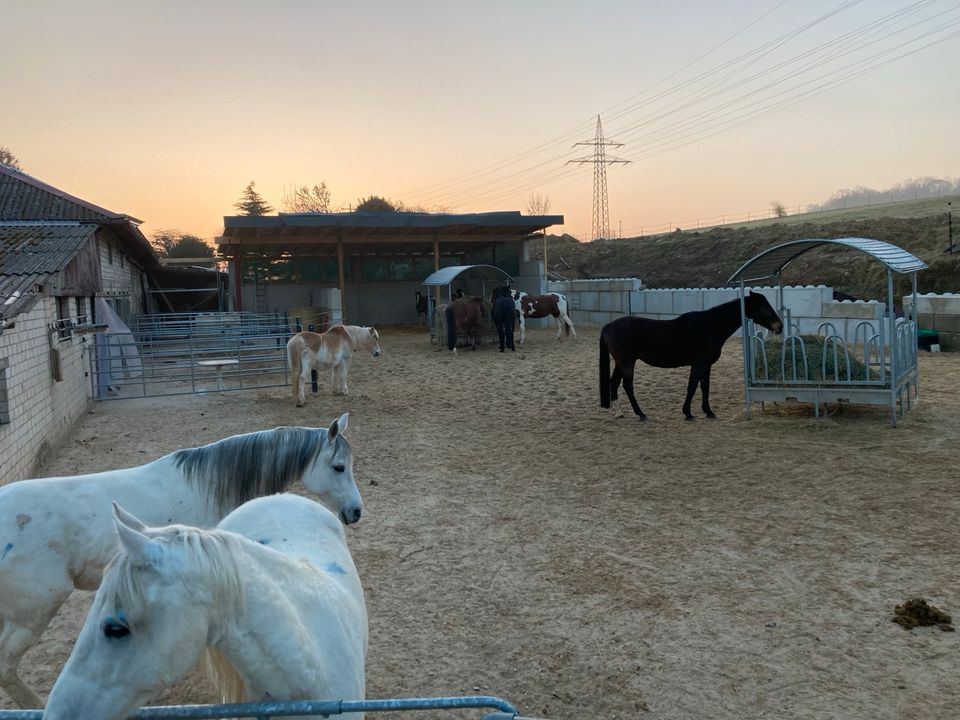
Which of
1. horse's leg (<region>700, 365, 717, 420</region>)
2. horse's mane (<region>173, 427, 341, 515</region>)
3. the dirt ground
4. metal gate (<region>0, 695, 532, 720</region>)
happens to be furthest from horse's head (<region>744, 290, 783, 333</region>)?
metal gate (<region>0, 695, 532, 720</region>)

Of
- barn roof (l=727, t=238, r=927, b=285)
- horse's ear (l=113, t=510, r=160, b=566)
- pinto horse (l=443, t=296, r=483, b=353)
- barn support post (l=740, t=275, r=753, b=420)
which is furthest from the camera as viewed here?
pinto horse (l=443, t=296, r=483, b=353)

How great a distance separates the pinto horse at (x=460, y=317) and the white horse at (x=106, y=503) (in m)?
12.7

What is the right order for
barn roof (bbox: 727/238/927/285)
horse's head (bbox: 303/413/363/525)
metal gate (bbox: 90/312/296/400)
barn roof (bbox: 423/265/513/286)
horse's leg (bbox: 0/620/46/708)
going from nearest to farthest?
horse's leg (bbox: 0/620/46/708), horse's head (bbox: 303/413/363/525), barn roof (bbox: 727/238/927/285), metal gate (bbox: 90/312/296/400), barn roof (bbox: 423/265/513/286)

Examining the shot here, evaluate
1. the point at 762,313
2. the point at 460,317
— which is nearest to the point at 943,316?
the point at 762,313

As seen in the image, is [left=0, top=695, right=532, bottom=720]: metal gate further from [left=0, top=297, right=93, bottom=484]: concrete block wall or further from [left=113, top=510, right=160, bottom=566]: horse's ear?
[left=0, top=297, right=93, bottom=484]: concrete block wall

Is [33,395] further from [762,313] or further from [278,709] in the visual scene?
[762,313]

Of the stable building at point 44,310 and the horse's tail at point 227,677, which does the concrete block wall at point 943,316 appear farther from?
the horse's tail at point 227,677

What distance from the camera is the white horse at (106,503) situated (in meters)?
2.79

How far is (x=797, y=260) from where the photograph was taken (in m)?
24.8

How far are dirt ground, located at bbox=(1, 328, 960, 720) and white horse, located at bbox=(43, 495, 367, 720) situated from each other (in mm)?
1554

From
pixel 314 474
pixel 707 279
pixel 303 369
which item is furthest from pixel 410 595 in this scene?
pixel 707 279

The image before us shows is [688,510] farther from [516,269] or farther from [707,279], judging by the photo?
[707,279]

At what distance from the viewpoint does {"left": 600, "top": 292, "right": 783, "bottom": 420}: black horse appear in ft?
29.3

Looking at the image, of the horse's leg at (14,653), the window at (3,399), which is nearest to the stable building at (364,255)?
the window at (3,399)
